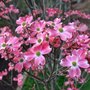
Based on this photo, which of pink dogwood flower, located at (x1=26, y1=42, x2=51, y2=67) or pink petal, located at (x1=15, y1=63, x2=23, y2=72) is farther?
pink petal, located at (x1=15, y1=63, x2=23, y2=72)

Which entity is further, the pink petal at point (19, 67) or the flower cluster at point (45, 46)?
the pink petal at point (19, 67)

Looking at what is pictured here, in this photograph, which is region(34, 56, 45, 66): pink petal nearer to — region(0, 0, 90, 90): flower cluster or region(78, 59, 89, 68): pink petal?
region(0, 0, 90, 90): flower cluster

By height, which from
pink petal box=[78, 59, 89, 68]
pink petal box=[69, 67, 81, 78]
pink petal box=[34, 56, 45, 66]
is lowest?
pink petal box=[69, 67, 81, 78]

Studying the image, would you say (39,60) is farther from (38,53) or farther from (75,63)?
(75,63)

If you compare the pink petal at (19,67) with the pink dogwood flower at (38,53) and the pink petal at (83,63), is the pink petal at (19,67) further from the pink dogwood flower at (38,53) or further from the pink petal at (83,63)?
the pink petal at (83,63)

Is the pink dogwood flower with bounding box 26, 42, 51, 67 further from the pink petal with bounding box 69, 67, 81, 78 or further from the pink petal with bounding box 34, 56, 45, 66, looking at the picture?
the pink petal with bounding box 69, 67, 81, 78

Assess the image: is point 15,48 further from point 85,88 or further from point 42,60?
point 85,88

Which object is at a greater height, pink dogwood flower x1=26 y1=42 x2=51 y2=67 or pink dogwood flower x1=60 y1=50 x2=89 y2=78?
pink dogwood flower x1=26 y1=42 x2=51 y2=67

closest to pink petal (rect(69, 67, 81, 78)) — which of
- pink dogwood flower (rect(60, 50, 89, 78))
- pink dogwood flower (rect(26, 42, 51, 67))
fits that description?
pink dogwood flower (rect(60, 50, 89, 78))

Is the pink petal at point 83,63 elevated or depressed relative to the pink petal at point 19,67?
elevated

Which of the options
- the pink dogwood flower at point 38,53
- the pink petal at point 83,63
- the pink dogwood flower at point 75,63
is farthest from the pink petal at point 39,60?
the pink petal at point 83,63

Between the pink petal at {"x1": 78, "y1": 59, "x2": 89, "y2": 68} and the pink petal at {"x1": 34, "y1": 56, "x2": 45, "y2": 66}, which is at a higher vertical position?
the pink petal at {"x1": 34, "y1": 56, "x2": 45, "y2": 66}

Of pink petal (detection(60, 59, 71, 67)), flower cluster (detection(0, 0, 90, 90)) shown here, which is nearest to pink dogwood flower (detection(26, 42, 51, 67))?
flower cluster (detection(0, 0, 90, 90))
